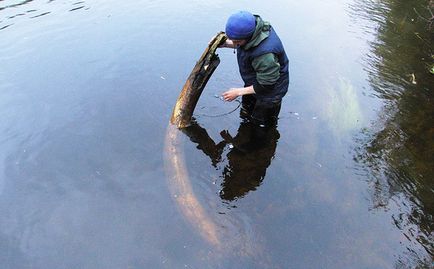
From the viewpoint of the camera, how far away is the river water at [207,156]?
169 inches

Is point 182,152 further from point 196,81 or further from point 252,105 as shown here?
point 252,105

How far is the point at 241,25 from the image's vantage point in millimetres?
4234

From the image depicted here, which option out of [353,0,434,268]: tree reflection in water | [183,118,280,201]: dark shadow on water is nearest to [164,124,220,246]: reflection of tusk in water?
[183,118,280,201]: dark shadow on water

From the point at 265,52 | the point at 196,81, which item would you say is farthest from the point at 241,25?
the point at 196,81

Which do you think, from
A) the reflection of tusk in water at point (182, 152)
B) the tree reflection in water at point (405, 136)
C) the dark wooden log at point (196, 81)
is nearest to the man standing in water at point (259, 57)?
the dark wooden log at point (196, 81)

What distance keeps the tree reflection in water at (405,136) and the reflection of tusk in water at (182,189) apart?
2.22m

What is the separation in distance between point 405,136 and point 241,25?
3.44 meters

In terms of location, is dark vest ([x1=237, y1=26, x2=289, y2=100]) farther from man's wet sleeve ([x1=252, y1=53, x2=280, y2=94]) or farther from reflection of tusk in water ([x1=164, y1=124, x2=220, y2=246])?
reflection of tusk in water ([x1=164, y1=124, x2=220, y2=246])

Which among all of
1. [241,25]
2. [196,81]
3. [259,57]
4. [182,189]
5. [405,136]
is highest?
[241,25]

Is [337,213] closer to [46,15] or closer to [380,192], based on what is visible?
[380,192]

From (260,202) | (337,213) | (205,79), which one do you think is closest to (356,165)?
(337,213)

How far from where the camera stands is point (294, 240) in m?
4.37

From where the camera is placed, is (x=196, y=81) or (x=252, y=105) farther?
(x=252, y=105)

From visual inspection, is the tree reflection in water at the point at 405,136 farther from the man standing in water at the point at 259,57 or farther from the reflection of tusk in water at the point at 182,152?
the reflection of tusk in water at the point at 182,152
